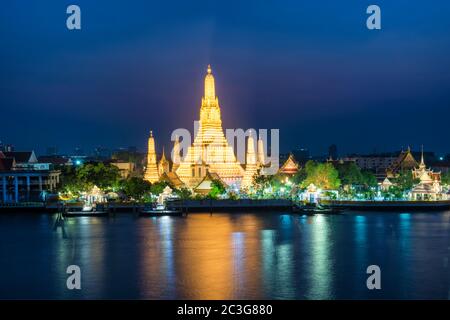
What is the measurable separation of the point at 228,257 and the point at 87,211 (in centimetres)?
1349

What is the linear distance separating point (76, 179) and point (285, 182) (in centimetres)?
1245

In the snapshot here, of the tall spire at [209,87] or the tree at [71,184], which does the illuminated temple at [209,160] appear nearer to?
the tall spire at [209,87]

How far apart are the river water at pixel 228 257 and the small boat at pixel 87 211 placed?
8.21ft

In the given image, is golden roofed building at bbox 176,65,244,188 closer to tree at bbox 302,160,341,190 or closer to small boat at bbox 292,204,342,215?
tree at bbox 302,160,341,190

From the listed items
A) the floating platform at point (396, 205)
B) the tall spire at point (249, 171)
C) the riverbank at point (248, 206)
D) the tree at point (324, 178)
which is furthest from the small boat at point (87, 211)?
the tree at point (324, 178)

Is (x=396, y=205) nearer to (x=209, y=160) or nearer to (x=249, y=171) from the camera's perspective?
(x=249, y=171)

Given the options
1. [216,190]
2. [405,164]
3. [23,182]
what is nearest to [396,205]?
[216,190]

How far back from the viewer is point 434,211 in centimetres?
3153

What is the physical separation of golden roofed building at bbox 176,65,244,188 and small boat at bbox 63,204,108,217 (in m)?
7.82

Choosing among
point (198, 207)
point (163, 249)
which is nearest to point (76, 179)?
point (198, 207)

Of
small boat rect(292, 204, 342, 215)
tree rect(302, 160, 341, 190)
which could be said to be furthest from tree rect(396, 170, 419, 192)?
small boat rect(292, 204, 342, 215)

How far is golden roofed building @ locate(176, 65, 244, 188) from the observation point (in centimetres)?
3916
